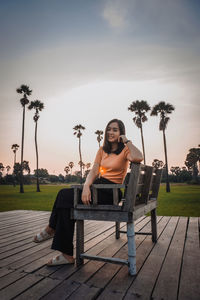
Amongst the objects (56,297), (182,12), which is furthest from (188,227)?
(182,12)

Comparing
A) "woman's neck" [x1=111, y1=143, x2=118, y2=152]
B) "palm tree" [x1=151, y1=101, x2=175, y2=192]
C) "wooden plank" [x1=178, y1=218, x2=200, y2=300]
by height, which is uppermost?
"palm tree" [x1=151, y1=101, x2=175, y2=192]

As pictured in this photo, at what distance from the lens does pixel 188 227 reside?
4219 mm

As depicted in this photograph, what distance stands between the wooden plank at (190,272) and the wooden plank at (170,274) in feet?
0.17

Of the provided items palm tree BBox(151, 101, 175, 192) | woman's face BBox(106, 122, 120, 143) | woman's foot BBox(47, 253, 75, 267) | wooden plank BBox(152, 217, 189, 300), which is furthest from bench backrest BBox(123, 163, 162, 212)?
palm tree BBox(151, 101, 175, 192)

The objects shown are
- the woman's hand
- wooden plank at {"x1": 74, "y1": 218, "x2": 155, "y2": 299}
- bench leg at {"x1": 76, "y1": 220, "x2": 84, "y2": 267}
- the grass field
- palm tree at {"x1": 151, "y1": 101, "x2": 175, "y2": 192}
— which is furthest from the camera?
palm tree at {"x1": 151, "y1": 101, "x2": 175, "y2": 192}

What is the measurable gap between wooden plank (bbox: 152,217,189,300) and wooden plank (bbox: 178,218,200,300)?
0.05 metres

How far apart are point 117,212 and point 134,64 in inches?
748

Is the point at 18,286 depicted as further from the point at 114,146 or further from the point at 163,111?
the point at 163,111

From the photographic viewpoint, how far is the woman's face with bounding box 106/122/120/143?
266 centimetres

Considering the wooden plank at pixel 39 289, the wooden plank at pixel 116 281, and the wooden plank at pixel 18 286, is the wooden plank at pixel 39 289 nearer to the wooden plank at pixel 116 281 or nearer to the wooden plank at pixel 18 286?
the wooden plank at pixel 18 286

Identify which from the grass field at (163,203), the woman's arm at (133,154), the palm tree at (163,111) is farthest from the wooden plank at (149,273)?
the palm tree at (163,111)

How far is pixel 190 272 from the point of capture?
1.98 meters

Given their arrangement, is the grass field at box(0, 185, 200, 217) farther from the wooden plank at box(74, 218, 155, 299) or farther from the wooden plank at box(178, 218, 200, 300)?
the wooden plank at box(74, 218, 155, 299)

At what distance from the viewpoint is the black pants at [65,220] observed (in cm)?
215
